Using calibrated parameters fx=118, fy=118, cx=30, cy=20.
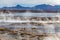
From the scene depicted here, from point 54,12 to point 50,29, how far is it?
0.58ft

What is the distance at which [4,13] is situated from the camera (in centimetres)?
118

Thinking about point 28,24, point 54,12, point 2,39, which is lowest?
point 2,39

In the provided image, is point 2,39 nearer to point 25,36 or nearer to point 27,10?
point 25,36

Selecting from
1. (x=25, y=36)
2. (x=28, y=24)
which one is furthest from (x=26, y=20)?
(x=25, y=36)

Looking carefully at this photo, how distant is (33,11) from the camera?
1186mm

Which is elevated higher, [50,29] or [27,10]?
[27,10]

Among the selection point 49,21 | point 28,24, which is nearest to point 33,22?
point 28,24

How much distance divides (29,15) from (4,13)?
0.25m

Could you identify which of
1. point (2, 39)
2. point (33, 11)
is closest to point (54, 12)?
point (33, 11)

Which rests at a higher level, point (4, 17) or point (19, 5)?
point (19, 5)

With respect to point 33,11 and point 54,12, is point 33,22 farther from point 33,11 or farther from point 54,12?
point 54,12

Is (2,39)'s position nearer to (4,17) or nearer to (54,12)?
(4,17)

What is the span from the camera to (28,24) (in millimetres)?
1164

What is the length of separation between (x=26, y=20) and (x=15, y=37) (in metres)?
0.20
